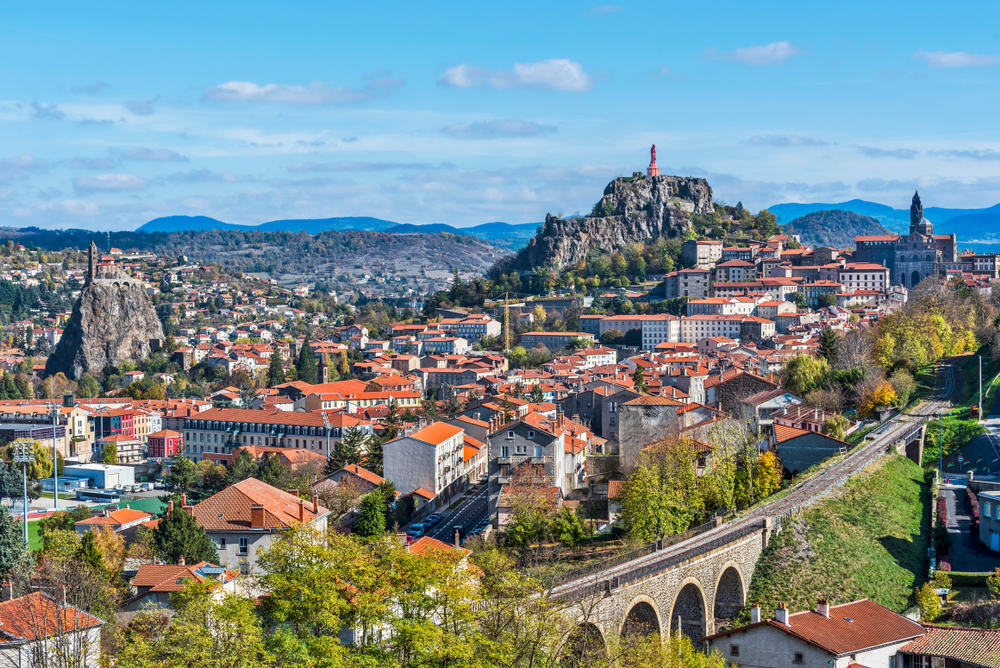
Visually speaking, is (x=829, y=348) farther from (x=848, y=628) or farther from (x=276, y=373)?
(x=276, y=373)

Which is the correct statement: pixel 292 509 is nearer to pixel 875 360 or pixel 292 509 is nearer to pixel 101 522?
pixel 101 522

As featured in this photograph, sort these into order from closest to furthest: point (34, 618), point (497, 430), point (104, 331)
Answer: point (34, 618) < point (497, 430) < point (104, 331)

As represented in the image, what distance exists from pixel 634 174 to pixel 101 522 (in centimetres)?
9264

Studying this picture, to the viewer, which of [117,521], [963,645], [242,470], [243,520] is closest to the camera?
[963,645]

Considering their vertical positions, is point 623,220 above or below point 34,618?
above

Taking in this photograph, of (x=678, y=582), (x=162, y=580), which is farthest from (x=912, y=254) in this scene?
(x=162, y=580)

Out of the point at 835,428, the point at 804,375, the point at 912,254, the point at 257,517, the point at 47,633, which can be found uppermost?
the point at 912,254

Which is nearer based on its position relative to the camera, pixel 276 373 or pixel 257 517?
pixel 257 517

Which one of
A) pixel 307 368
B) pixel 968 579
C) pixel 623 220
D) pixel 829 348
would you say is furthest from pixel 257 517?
pixel 623 220

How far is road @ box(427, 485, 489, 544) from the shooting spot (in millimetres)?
36594

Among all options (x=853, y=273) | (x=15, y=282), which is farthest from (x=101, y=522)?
(x=15, y=282)

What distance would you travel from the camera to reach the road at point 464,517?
36.6m

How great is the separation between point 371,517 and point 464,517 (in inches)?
150

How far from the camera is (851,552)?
30.0m
